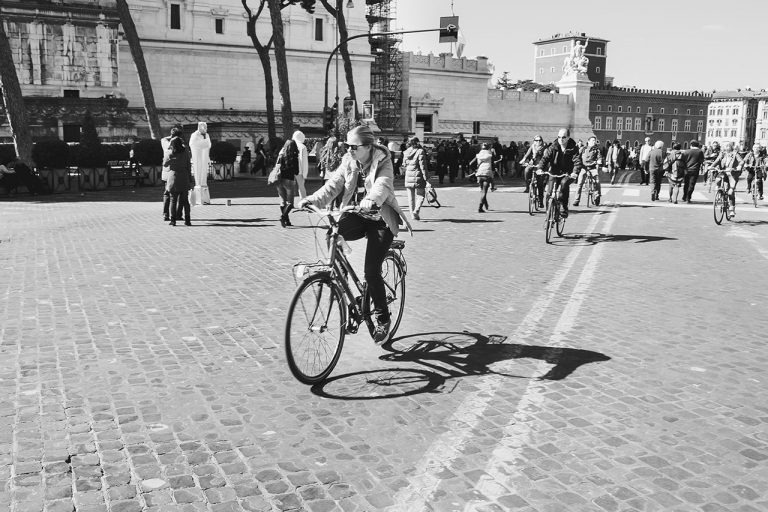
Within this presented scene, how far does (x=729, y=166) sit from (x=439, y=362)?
516 inches

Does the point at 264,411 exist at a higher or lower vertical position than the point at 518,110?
lower

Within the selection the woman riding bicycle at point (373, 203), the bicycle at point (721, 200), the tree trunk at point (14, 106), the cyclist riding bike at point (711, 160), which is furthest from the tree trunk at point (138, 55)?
the woman riding bicycle at point (373, 203)

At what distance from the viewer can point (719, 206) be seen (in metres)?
16.7

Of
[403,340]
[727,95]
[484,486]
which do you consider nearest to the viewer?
[484,486]

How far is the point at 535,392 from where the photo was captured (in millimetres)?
5410

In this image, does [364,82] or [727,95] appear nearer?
[364,82]

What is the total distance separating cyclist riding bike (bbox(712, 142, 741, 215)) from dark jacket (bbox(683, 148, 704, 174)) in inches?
130

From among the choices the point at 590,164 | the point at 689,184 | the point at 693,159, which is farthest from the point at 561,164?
the point at 689,184

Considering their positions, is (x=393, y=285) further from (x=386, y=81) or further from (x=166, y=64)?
(x=386, y=81)

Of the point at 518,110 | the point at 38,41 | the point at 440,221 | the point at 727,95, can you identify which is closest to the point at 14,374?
the point at 440,221

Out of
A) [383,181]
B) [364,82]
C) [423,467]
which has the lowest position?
[423,467]

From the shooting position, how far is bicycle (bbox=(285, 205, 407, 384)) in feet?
17.4

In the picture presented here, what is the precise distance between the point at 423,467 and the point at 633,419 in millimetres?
1577

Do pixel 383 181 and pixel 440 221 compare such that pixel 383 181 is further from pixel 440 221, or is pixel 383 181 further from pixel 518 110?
pixel 518 110
